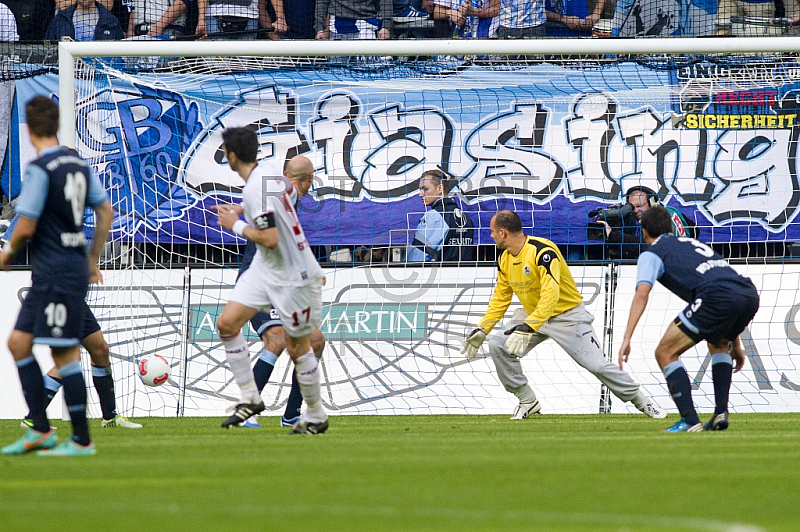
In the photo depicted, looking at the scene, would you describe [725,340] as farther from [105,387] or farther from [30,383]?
[30,383]

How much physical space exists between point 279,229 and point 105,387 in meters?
2.82

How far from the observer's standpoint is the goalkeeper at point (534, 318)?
1060 centimetres

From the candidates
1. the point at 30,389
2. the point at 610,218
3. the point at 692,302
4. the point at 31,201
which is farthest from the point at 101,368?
the point at 610,218

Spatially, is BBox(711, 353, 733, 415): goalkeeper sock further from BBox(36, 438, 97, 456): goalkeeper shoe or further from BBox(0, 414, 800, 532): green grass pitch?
Result: BBox(36, 438, 97, 456): goalkeeper shoe

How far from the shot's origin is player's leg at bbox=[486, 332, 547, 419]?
35.8 ft

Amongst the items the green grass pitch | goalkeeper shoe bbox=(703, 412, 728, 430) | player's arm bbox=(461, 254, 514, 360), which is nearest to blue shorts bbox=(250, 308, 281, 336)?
the green grass pitch

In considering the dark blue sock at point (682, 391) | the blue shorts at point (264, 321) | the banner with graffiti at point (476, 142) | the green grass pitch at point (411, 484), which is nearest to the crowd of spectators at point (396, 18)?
the banner with graffiti at point (476, 142)

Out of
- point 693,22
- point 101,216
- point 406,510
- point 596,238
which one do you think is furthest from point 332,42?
point 406,510

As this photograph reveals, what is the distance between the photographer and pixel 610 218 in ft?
43.0

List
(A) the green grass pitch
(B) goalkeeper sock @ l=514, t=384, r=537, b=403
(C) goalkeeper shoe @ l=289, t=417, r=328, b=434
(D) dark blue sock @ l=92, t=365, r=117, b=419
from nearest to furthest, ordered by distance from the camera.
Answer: (A) the green grass pitch < (C) goalkeeper shoe @ l=289, t=417, r=328, b=434 < (D) dark blue sock @ l=92, t=365, r=117, b=419 < (B) goalkeeper sock @ l=514, t=384, r=537, b=403

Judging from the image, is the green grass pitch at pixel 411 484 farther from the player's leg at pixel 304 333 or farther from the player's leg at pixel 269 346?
the player's leg at pixel 269 346

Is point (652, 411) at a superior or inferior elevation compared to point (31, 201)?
inferior

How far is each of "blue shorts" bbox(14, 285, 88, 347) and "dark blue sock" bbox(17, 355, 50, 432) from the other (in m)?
0.31

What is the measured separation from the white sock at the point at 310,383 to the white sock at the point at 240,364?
1.68ft
